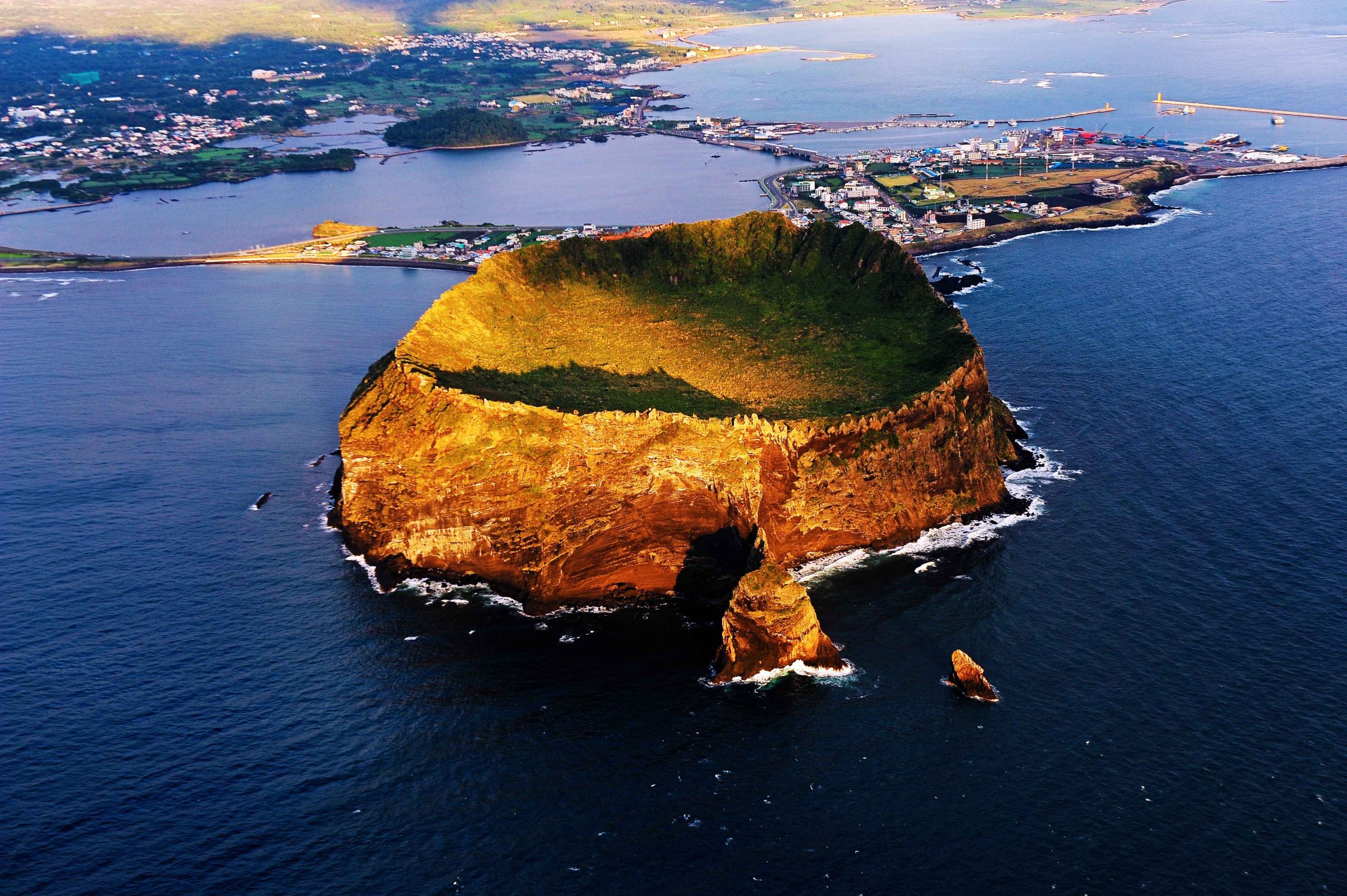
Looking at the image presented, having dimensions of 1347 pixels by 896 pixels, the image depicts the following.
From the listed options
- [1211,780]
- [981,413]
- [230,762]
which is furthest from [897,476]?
[230,762]

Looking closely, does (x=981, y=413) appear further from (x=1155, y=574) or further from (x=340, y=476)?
(x=340, y=476)

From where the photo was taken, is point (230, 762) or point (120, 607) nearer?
point (230, 762)

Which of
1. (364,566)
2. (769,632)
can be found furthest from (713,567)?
(364,566)

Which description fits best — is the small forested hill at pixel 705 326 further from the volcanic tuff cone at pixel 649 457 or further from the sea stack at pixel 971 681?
the sea stack at pixel 971 681

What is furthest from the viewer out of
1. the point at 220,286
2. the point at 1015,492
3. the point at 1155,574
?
the point at 220,286

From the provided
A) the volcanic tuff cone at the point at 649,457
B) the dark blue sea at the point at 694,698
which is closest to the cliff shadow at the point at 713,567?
the volcanic tuff cone at the point at 649,457

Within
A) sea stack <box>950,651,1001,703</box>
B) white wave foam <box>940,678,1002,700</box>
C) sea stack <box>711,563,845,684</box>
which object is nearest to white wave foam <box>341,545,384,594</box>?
sea stack <box>711,563,845,684</box>
